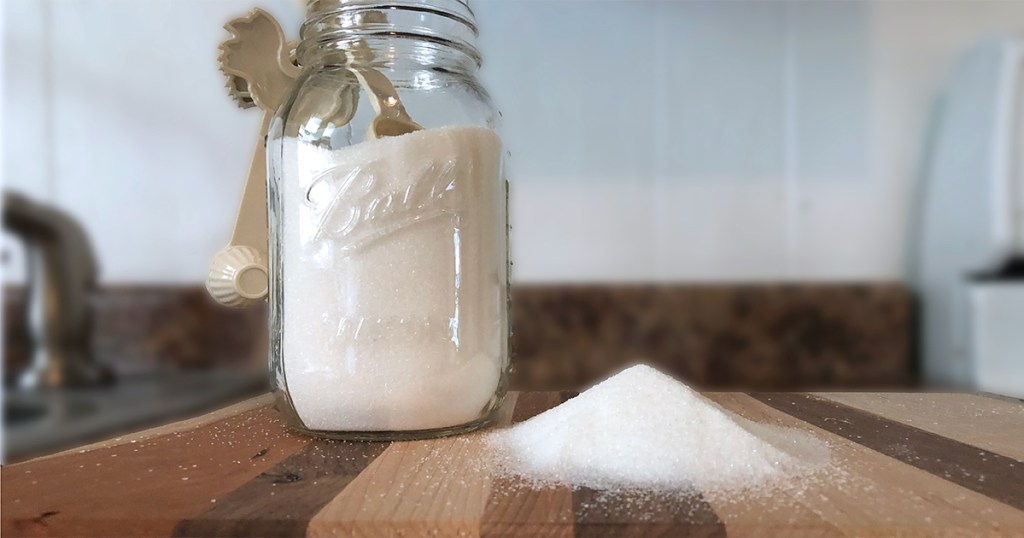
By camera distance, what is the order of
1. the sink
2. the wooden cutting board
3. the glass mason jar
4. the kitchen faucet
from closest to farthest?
the wooden cutting board, the glass mason jar, the sink, the kitchen faucet

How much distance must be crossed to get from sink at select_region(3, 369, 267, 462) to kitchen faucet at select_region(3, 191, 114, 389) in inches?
1.1

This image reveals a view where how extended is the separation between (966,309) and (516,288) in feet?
2.00

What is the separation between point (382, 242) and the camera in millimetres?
383

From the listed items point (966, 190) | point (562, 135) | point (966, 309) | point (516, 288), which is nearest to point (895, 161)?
point (966, 190)

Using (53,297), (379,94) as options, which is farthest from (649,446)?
(53,297)

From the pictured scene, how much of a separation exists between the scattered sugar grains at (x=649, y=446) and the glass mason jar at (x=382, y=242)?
2.1 inches

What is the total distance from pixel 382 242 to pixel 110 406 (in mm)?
733

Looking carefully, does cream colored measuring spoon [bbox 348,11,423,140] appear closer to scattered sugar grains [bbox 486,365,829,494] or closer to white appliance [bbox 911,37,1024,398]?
scattered sugar grains [bbox 486,365,829,494]

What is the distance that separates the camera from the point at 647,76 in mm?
1119

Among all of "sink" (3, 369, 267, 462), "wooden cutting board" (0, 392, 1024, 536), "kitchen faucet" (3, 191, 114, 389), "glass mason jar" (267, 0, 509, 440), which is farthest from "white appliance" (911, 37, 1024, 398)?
"kitchen faucet" (3, 191, 114, 389)

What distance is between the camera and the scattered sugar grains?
1.00 feet

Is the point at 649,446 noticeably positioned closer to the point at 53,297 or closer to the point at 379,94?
the point at 379,94

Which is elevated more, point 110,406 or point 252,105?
point 252,105

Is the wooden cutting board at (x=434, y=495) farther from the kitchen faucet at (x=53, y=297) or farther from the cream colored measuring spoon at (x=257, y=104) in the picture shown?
the kitchen faucet at (x=53, y=297)
